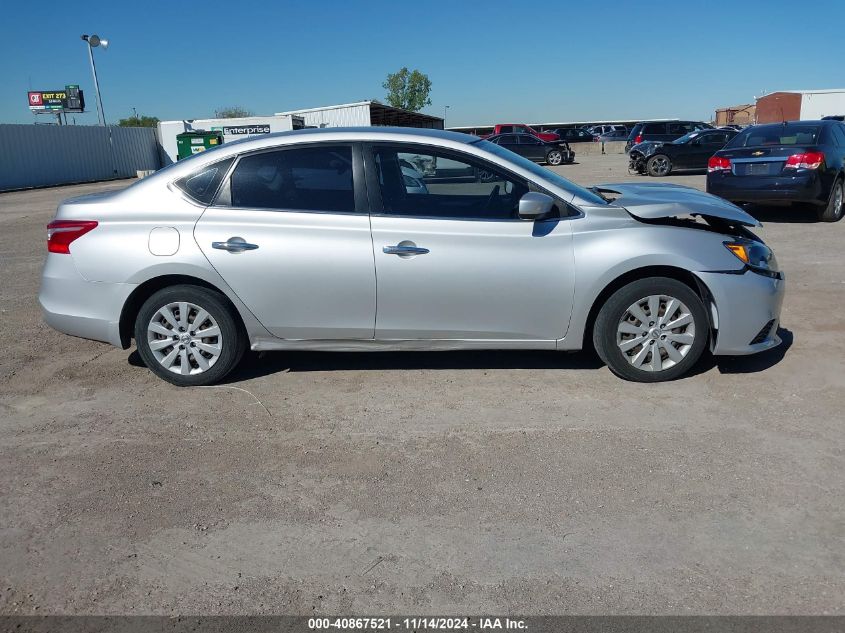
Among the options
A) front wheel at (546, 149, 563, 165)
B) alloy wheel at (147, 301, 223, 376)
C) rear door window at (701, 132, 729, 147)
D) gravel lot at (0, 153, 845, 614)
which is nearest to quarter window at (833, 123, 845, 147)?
gravel lot at (0, 153, 845, 614)

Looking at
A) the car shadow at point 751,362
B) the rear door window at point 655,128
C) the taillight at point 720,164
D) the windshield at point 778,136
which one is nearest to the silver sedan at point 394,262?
the car shadow at point 751,362

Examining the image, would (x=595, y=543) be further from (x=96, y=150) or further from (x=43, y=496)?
(x=96, y=150)

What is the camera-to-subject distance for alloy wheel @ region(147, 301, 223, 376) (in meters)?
4.58

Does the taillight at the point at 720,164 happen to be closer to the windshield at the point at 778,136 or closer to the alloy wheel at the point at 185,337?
the windshield at the point at 778,136

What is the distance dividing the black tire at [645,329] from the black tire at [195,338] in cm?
245

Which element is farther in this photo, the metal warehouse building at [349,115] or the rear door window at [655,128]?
the metal warehouse building at [349,115]

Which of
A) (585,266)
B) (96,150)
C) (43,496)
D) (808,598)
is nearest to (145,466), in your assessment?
(43,496)

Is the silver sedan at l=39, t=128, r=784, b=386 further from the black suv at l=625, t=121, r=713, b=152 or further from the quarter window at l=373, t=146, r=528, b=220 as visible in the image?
the black suv at l=625, t=121, r=713, b=152

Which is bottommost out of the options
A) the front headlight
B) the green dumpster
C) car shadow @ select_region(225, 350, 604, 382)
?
car shadow @ select_region(225, 350, 604, 382)

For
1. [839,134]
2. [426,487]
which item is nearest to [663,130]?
[839,134]

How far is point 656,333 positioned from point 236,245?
281cm

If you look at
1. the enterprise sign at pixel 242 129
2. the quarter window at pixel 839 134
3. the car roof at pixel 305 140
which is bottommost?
the quarter window at pixel 839 134

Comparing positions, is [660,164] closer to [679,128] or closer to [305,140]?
[679,128]

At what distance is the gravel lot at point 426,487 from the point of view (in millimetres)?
2682
